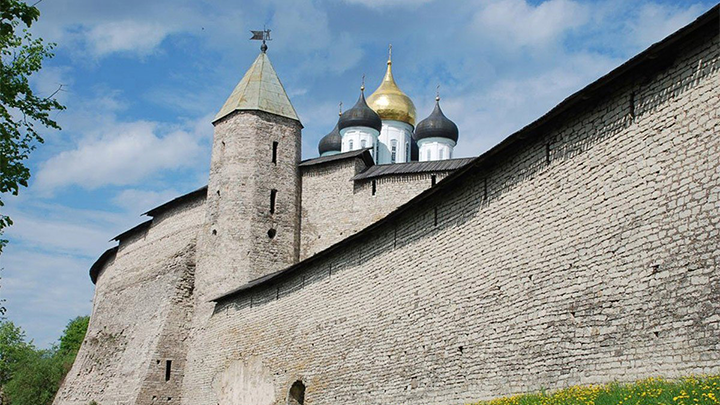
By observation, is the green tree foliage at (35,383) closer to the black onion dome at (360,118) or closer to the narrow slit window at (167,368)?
A: the narrow slit window at (167,368)

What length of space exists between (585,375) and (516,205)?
9.64 feet

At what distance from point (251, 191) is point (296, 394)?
7858mm

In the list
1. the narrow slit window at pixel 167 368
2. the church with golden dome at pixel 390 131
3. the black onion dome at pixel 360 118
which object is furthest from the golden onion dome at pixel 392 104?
the narrow slit window at pixel 167 368

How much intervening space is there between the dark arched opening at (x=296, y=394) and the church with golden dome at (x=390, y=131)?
56.3 feet

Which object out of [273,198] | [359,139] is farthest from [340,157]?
[359,139]

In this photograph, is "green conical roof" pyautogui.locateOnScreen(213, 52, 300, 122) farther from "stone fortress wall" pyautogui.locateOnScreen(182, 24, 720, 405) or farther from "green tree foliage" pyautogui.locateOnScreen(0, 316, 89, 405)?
"green tree foliage" pyautogui.locateOnScreen(0, 316, 89, 405)

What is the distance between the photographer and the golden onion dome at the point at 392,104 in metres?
37.5

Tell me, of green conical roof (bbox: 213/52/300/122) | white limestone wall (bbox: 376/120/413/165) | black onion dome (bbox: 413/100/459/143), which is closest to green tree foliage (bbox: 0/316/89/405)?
green conical roof (bbox: 213/52/300/122)

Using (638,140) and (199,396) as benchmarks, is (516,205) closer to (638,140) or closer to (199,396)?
(638,140)

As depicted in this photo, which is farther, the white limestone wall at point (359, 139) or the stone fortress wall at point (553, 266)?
the white limestone wall at point (359, 139)

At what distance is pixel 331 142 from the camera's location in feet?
121

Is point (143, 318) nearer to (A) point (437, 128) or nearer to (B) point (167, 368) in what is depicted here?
(B) point (167, 368)

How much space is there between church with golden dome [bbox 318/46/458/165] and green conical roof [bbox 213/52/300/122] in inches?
321

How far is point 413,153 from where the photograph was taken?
37406mm
